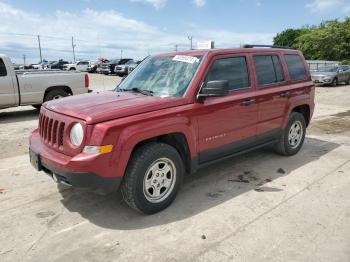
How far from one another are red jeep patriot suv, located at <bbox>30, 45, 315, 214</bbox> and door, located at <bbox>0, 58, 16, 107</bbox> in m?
6.72

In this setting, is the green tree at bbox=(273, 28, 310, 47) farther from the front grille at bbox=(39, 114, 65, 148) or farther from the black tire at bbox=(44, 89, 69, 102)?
the front grille at bbox=(39, 114, 65, 148)

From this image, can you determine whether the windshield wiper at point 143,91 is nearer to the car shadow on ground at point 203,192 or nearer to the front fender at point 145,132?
the front fender at point 145,132

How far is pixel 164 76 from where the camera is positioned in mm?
4770

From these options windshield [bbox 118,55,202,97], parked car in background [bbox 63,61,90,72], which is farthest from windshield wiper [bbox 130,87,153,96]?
parked car in background [bbox 63,61,90,72]

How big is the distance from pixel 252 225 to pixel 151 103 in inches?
67.5

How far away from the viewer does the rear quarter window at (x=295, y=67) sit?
6102 mm

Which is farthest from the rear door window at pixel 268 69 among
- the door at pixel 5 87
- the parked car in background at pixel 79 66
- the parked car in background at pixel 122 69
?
the parked car in background at pixel 79 66

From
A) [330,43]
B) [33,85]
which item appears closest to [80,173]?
[33,85]

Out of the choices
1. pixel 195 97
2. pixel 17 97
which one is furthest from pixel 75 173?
pixel 17 97

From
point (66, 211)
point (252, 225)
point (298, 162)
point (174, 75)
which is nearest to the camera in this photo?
point (252, 225)

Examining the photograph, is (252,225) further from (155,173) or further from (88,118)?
(88,118)

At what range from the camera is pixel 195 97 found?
438 centimetres

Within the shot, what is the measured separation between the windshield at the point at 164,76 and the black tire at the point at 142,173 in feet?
2.52

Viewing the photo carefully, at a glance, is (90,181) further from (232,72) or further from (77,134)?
(232,72)
